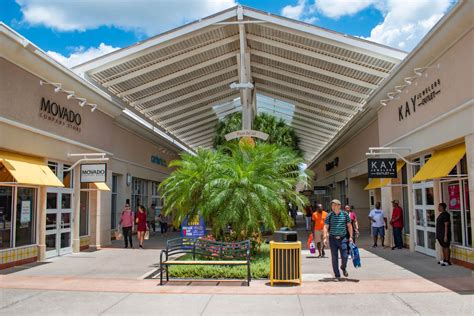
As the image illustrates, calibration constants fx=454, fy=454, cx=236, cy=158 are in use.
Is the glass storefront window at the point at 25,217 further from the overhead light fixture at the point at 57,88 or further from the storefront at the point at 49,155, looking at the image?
the overhead light fixture at the point at 57,88

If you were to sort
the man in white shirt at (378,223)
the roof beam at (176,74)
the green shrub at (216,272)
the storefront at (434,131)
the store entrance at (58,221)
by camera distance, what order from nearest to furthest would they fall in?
the green shrub at (216,272) < the storefront at (434,131) < the store entrance at (58,221) < the man in white shirt at (378,223) < the roof beam at (176,74)

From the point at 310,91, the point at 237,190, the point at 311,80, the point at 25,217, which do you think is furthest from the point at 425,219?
the point at 25,217

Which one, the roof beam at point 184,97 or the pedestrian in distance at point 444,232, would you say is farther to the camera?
the roof beam at point 184,97

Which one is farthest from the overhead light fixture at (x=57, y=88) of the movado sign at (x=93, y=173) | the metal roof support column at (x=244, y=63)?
the metal roof support column at (x=244, y=63)

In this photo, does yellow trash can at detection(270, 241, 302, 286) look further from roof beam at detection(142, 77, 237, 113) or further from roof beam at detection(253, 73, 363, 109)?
roof beam at detection(142, 77, 237, 113)

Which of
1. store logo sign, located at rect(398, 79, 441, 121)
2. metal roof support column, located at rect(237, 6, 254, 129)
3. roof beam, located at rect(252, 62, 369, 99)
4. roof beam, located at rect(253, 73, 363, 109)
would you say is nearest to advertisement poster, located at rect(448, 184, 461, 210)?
store logo sign, located at rect(398, 79, 441, 121)

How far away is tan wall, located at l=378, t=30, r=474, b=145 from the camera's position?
1017cm

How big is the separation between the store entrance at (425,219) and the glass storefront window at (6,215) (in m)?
11.6

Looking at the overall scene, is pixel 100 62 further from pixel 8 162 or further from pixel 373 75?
pixel 373 75

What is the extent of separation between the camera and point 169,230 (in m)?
28.7

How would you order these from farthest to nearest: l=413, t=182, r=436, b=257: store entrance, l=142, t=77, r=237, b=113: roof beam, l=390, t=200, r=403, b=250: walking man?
l=142, t=77, r=237, b=113: roof beam, l=390, t=200, r=403, b=250: walking man, l=413, t=182, r=436, b=257: store entrance

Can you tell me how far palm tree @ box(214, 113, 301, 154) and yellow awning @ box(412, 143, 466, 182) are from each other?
14.7 metres

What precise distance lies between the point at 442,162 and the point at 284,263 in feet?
17.0

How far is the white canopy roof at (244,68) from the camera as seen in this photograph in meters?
17.0
